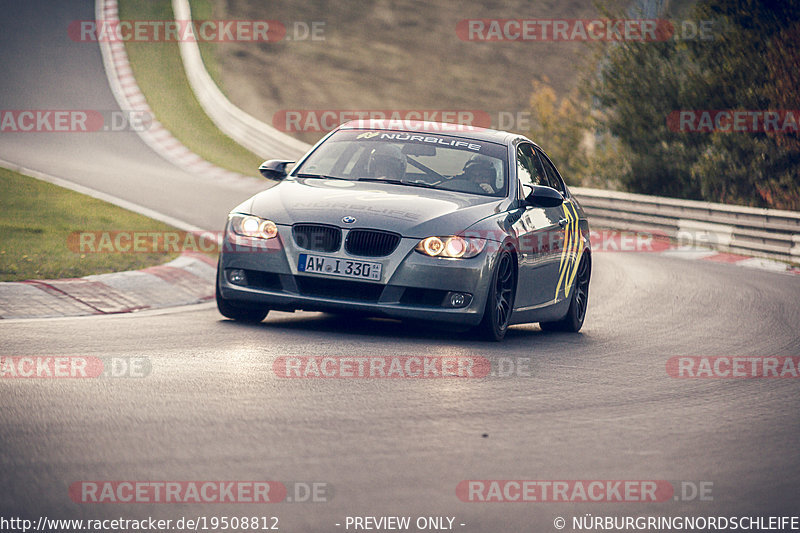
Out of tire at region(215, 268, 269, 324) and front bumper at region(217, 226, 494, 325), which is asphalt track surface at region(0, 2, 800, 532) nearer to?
tire at region(215, 268, 269, 324)

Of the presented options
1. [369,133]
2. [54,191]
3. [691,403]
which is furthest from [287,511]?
[54,191]

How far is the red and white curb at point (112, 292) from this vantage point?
9695mm

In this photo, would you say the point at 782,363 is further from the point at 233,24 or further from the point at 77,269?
the point at 233,24

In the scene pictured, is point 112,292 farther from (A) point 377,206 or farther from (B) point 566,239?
(B) point 566,239

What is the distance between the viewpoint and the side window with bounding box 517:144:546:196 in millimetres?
10242

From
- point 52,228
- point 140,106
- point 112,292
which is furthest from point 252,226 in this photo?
point 140,106

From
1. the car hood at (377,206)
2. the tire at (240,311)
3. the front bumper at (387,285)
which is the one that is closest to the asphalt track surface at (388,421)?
the tire at (240,311)

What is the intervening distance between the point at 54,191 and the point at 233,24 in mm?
32628

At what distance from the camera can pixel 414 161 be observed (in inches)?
396

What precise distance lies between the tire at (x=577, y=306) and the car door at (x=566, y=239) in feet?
0.54

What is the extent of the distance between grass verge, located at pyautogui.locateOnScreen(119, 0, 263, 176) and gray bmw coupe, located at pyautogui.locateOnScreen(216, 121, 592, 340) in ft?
57.4

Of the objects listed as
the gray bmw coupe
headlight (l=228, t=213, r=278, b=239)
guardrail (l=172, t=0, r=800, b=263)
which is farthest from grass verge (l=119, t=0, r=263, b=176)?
headlight (l=228, t=213, r=278, b=239)

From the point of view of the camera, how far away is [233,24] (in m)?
47.6

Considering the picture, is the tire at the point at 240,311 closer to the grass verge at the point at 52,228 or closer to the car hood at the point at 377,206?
the car hood at the point at 377,206
